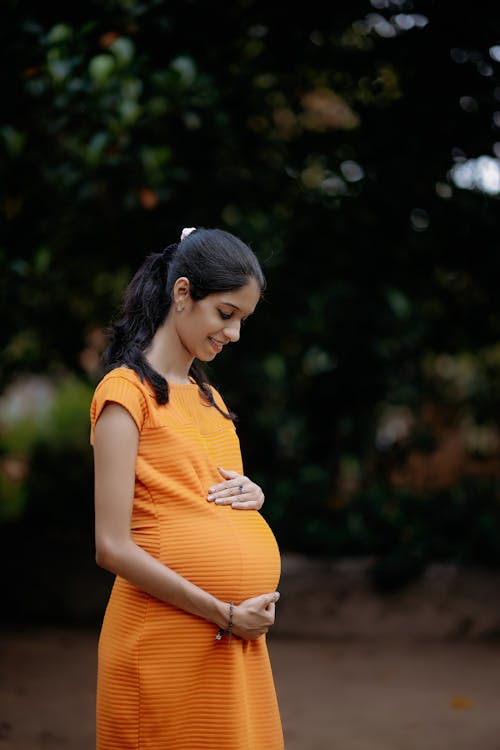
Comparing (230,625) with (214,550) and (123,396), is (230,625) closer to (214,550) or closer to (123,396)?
(214,550)

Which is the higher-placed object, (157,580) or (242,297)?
(242,297)

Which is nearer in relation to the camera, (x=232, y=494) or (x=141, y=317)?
(x=232, y=494)

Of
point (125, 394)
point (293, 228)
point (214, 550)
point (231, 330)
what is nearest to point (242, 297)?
point (231, 330)

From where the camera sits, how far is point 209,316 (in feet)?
7.38

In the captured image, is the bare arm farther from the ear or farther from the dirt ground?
the dirt ground

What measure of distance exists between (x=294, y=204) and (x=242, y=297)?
12.8 feet

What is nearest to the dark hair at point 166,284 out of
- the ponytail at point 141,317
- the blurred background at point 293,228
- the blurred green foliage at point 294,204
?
the ponytail at point 141,317

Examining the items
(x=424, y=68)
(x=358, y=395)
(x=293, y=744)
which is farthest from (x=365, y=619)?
(x=424, y=68)

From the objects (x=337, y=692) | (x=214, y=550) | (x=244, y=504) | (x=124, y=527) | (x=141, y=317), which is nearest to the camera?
(x=124, y=527)

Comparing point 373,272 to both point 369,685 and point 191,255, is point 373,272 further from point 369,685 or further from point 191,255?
point 191,255

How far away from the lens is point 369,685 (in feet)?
18.5

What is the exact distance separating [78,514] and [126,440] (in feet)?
20.9

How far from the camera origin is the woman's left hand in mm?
2219

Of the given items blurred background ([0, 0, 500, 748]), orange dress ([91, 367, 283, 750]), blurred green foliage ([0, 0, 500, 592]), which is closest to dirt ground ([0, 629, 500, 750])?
blurred background ([0, 0, 500, 748])
